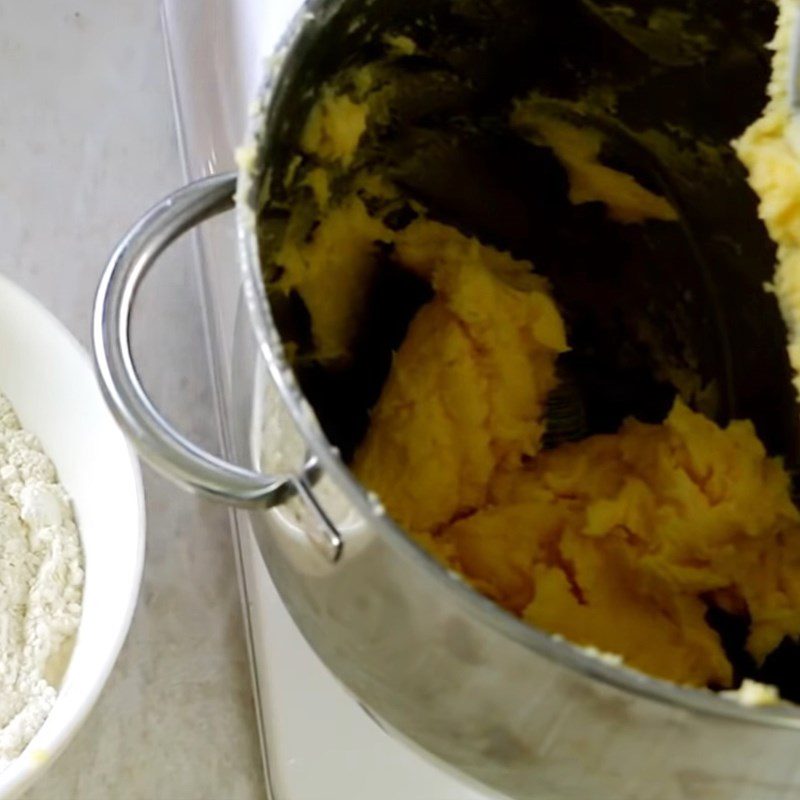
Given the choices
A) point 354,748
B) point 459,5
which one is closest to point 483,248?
point 459,5

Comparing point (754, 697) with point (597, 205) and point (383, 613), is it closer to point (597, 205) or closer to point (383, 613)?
point (383, 613)

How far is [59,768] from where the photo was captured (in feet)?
2.07

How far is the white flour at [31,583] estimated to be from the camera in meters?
0.58

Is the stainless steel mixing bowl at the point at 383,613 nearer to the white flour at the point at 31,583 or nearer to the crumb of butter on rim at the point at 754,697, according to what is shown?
the crumb of butter on rim at the point at 754,697

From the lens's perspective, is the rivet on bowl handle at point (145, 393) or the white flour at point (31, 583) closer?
the rivet on bowl handle at point (145, 393)

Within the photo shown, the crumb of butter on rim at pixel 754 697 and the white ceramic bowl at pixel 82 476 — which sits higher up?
the crumb of butter on rim at pixel 754 697

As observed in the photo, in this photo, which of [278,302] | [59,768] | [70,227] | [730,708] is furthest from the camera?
[70,227]

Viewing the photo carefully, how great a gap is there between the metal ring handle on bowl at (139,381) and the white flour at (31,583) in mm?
214

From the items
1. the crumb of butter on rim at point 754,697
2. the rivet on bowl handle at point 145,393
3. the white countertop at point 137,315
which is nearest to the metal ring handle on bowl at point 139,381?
the rivet on bowl handle at point 145,393

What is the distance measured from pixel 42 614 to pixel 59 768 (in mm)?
88

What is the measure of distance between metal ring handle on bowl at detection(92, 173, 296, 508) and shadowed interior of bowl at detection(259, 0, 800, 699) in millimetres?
36

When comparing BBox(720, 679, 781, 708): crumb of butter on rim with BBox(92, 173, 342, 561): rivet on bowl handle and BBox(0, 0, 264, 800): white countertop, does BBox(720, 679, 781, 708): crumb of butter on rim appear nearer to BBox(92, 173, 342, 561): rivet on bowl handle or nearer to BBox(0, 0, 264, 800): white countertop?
BBox(92, 173, 342, 561): rivet on bowl handle

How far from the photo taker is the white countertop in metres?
0.64

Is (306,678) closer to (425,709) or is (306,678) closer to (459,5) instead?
(425,709)
